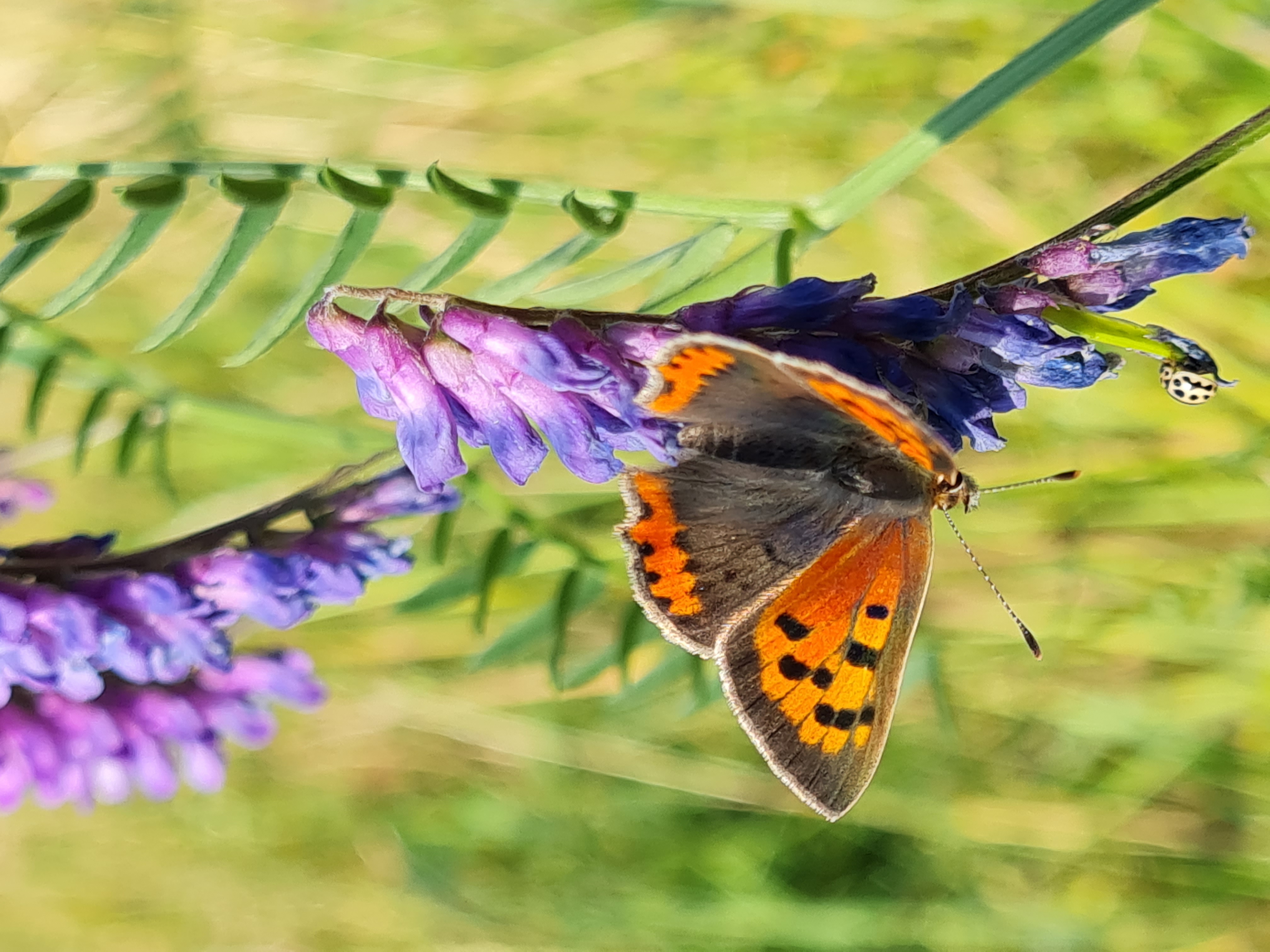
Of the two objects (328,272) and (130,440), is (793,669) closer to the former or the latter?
(328,272)

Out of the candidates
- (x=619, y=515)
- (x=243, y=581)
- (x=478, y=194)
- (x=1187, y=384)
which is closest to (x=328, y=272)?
(x=478, y=194)

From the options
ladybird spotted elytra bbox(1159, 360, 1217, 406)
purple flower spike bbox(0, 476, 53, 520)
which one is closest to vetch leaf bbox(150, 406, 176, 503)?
purple flower spike bbox(0, 476, 53, 520)

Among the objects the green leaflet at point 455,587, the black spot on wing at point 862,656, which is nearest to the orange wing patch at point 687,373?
the black spot on wing at point 862,656

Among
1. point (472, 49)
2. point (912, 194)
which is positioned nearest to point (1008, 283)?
point (912, 194)

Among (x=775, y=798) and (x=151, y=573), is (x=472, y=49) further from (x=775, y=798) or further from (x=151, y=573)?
(x=775, y=798)

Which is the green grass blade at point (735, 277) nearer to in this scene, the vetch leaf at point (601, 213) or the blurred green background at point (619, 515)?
the vetch leaf at point (601, 213)
